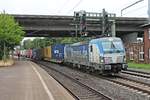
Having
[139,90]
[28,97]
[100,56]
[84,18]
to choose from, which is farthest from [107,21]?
[28,97]

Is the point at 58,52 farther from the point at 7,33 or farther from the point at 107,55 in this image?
the point at 107,55

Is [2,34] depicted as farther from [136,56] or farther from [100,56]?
[100,56]

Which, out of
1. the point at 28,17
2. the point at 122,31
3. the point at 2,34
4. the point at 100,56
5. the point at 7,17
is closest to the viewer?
the point at 100,56

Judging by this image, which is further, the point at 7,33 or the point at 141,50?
the point at 141,50

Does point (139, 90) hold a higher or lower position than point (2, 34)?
lower

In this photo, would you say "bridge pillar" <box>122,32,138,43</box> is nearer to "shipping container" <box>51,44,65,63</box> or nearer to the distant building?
the distant building

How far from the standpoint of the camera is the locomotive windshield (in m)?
28.8

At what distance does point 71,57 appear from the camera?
4388 centimetres

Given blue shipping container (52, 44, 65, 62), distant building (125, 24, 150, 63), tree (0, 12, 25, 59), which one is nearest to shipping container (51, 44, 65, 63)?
blue shipping container (52, 44, 65, 62)

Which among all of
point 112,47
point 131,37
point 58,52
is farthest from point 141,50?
point 112,47

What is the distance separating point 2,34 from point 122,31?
29.9 m

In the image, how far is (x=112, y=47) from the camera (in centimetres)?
2902

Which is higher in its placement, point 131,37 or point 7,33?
point 131,37

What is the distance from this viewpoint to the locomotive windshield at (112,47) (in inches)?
1134
